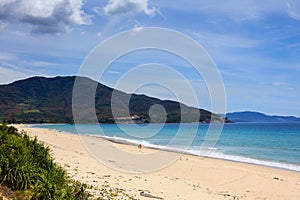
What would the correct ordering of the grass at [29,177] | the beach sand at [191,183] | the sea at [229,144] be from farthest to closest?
the sea at [229,144] < the beach sand at [191,183] < the grass at [29,177]

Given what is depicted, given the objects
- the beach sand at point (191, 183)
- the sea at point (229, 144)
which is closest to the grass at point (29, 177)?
the beach sand at point (191, 183)

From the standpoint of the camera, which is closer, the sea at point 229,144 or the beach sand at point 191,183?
the beach sand at point 191,183

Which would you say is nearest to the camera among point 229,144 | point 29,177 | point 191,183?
point 29,177

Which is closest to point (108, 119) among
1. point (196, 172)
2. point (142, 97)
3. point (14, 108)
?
point (142, 97)

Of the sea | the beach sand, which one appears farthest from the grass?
the sea

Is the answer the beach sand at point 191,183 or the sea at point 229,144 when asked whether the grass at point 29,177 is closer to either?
the beach sand at point 191,183

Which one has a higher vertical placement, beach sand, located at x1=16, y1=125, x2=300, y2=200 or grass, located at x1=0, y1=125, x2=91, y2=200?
grass, located at x1=0, y1=125, x2=91, y2=200

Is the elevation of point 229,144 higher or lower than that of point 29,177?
higher

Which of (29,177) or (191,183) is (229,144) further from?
(29,177)

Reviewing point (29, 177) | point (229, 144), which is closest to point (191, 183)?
point (29, 177)

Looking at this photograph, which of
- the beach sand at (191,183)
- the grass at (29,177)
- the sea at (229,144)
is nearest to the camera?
the grass at (29,177)

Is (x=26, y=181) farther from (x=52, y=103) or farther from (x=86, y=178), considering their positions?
(x=52, y=103)

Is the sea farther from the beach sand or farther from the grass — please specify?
the grass

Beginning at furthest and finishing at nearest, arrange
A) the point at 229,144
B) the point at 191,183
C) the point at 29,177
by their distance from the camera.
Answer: the point at 229,144, the point at 191,183, the point at 29,177
